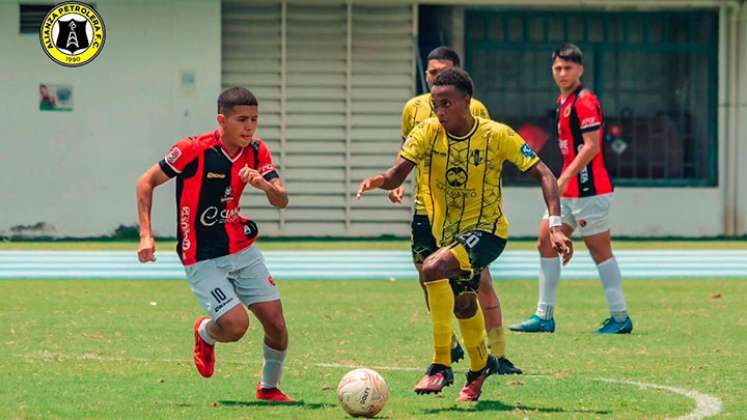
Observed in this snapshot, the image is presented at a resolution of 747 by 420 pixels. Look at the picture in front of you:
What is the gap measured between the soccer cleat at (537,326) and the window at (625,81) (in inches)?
540

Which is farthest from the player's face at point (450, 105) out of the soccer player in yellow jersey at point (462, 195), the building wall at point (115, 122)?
the building wall at point (115, 122)

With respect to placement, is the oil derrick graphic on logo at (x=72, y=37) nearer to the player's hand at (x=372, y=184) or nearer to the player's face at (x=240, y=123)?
the player's face at (x=240, y=123)

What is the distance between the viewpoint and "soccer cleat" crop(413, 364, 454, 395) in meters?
8.84

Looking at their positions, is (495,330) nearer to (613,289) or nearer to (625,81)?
(613,289)

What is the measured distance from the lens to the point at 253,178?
868 centimetres

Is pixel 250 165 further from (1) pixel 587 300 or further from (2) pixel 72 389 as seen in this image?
(1) pixel 587 300

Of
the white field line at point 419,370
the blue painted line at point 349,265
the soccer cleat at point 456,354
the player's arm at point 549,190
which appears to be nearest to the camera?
the white field line at point 419,370

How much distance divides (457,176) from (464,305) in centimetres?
74

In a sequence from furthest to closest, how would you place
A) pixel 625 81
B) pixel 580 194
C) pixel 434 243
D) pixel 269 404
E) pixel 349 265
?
1. pixel 625 81
2. pixel 349 265
3. pixel 580 194
4. pixel 434 243
5. pixel 269 404

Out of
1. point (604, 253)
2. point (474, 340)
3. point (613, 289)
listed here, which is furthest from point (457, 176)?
point (604, 253)

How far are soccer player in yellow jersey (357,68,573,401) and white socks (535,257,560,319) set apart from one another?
3927 mm

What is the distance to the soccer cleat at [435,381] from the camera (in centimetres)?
884

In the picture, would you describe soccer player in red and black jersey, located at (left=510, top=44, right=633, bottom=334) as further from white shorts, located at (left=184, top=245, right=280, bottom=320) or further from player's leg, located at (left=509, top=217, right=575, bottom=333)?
white shorts, located at (left=184, top=245, right=280, bottom=320)

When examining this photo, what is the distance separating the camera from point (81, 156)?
26.2 m
